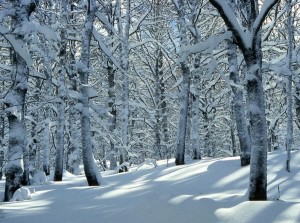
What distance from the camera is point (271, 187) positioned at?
26.6ft

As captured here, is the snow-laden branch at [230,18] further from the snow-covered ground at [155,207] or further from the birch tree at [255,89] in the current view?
the snow-covered ground at [155,207]

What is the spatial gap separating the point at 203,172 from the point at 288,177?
2342 millimetres

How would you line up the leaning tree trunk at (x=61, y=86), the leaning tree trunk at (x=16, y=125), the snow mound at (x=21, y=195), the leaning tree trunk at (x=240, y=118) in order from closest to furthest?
the snow mound at (x=21, y=195) → the leaning tree trunk at (x=16, y=125) → the leaning tree trunk at (x=240, y=118) → the leaning tree trunk at (x=61, y=86)

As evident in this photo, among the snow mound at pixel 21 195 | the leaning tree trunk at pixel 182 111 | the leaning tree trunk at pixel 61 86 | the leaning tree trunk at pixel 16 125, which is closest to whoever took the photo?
the snow mound at pixel 21 195

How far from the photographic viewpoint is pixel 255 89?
19.5 feet

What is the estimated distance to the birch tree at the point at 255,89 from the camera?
5738mm

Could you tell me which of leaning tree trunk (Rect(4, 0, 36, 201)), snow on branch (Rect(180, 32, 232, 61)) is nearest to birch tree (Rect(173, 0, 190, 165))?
leaning tree trunk (Rect(4, 0, 36, 201))

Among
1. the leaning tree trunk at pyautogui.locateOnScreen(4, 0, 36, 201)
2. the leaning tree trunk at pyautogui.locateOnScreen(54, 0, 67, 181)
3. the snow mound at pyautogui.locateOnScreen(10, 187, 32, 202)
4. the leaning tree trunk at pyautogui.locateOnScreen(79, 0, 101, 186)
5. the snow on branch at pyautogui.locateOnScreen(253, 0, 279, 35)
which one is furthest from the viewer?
the leaning tree trunk at pyautogui.locateOnScreen(54, 0, 67, 181)

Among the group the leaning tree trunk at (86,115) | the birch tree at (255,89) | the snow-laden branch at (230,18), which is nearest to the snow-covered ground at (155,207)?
the birch tree at (255,89)

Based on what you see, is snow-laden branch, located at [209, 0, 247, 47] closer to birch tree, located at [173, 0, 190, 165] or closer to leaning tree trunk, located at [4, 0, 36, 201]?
leaning tree trunk, located at [4, 0, 36, 201]

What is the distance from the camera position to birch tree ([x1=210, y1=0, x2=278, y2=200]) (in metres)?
5.74

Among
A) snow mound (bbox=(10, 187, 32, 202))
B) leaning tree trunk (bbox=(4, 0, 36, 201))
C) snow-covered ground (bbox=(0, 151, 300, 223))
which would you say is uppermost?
leaning tree trunk (bbox=(4, 0, 36, 201))

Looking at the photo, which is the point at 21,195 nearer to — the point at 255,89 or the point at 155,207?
the point at 155,207

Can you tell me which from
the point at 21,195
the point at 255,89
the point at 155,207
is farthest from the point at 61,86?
the point at 155,207
